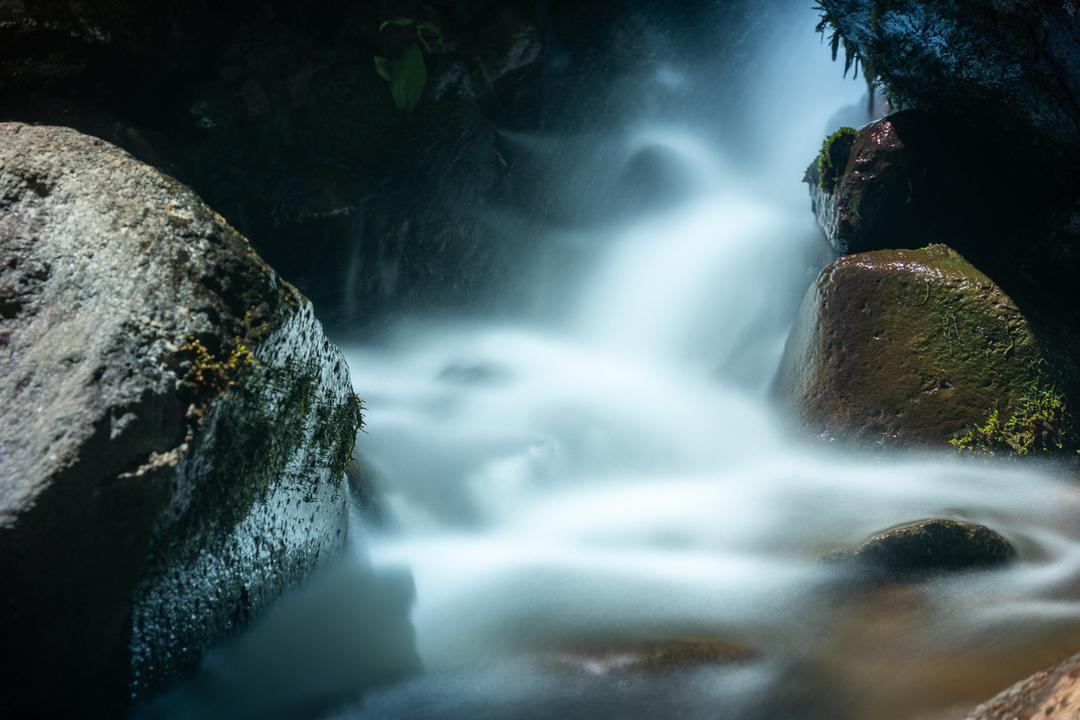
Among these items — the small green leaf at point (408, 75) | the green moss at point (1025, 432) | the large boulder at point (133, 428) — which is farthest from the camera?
the small green leaf at point (408, 75)

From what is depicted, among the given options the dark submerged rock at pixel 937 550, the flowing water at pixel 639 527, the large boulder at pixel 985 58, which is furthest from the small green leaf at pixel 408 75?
the dark submerged rock at pixel 937 550

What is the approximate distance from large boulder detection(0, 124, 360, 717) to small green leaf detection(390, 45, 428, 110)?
13.9ft

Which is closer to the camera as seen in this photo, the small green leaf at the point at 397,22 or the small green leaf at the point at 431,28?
the small green leaf at the point at 397,22

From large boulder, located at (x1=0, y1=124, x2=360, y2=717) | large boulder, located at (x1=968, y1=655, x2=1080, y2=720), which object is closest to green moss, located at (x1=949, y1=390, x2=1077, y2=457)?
large boulder, located at (x1=968, y1=655, x2=1080, y2=720)

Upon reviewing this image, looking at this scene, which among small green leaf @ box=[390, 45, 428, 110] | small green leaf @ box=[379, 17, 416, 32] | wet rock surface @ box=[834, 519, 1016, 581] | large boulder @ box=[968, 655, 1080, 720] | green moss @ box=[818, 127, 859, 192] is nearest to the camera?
large boulder @ box=[968, 655, 1080, 720]

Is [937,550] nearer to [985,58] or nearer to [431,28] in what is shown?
[985,58]

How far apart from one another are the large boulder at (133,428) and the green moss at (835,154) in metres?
4.53

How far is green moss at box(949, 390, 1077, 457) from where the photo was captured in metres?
5.07

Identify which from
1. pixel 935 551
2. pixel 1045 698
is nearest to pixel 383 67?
pixel 935 551

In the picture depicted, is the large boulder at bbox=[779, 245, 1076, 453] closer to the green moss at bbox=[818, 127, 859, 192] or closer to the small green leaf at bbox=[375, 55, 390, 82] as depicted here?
the green moss at bbox=[818, 127, 859, 192]

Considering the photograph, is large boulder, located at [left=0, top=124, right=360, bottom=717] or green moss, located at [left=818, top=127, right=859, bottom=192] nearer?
large boulder, located at [left=0, top=124, right=360, bottom=717]

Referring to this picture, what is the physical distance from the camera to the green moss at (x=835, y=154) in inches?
256

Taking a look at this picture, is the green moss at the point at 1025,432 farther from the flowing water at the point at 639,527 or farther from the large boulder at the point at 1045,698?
the large boulder at the point at 1045,698

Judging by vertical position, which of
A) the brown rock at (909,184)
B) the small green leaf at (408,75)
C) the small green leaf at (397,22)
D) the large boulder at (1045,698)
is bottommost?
the large boulder at (1045,698)
